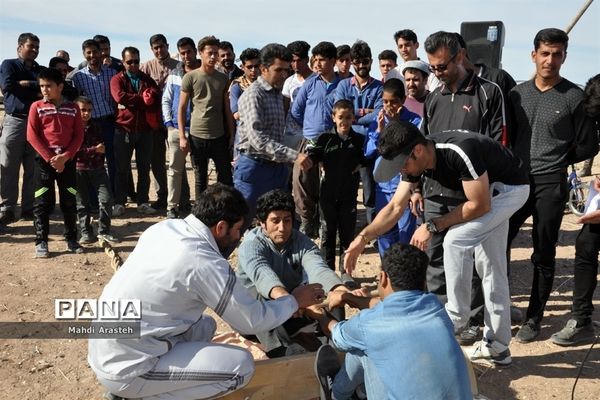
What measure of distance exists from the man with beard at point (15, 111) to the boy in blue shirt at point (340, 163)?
402 centimetres

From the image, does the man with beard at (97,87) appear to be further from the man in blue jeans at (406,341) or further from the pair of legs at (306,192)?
the man in blue jeans at (406,341)

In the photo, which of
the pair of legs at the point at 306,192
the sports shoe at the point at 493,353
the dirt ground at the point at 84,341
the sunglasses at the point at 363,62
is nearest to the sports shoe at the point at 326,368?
the dirt ground at the point at 84,341

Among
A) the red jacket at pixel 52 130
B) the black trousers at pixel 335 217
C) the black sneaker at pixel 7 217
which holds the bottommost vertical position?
the black sneaker at pixel 7 217

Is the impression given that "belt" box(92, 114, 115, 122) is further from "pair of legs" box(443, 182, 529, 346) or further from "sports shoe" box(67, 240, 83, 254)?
"pair of legs" box(443, 182, 529, 346)

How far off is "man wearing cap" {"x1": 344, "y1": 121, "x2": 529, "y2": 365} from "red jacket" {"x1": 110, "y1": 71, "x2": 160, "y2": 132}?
16.7 ft

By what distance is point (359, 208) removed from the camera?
373 inches

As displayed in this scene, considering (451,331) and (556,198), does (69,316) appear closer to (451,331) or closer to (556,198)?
(451,331)

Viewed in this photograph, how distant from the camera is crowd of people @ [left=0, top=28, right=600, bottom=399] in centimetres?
320

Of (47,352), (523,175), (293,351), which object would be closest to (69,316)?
(47,352)

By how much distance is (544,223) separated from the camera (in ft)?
16.1

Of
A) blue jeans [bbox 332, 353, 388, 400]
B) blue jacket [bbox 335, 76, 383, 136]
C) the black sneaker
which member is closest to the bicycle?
blue jacket [bbox 335, 76, 383, 136]

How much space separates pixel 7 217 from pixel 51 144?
1929 millimetres

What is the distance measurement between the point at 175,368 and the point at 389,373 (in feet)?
3.81

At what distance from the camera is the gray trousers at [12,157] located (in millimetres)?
7902
